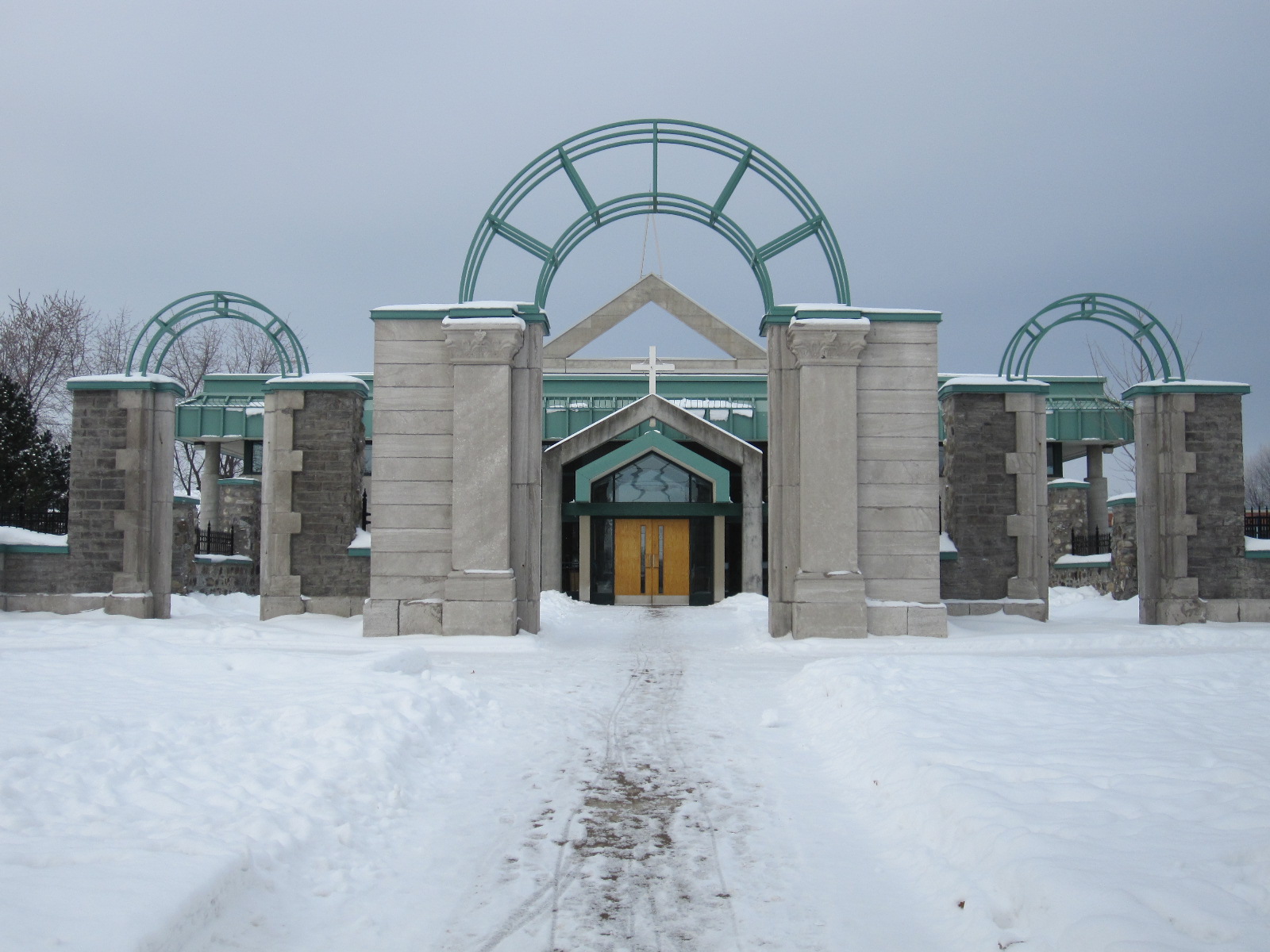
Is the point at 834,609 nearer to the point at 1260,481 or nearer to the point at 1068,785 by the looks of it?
the point at 1068,785

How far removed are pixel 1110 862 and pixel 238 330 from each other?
49552 millimetres

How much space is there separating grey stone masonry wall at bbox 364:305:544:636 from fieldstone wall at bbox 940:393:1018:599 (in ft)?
25.4

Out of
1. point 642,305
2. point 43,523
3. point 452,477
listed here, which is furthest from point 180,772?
point 642,305

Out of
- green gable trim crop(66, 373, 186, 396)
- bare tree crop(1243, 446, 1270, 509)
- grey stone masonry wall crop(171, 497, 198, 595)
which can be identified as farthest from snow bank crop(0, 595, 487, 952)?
bare tree crop(1243, 446, 1270, 509)

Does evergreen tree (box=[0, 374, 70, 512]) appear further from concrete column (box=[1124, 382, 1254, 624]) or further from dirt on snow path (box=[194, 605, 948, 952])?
concrete column (box=[1124, 382, 1254, 624])

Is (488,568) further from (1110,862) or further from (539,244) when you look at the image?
(1110,862)

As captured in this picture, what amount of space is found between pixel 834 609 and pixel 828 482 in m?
1.94

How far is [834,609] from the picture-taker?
1434 cm

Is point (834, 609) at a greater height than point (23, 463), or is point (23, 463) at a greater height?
point (23, 463)

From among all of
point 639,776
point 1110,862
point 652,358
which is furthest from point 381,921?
point 652,358

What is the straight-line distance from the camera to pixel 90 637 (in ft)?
41.8

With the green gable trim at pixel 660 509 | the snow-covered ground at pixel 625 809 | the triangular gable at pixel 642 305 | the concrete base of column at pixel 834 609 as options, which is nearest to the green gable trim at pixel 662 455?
the green gable trim at pixel 660 509

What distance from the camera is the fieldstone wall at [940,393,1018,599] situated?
17219 mm

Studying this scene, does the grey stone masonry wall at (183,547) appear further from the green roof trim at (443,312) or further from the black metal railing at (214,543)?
the green roof trim at (443,312)
